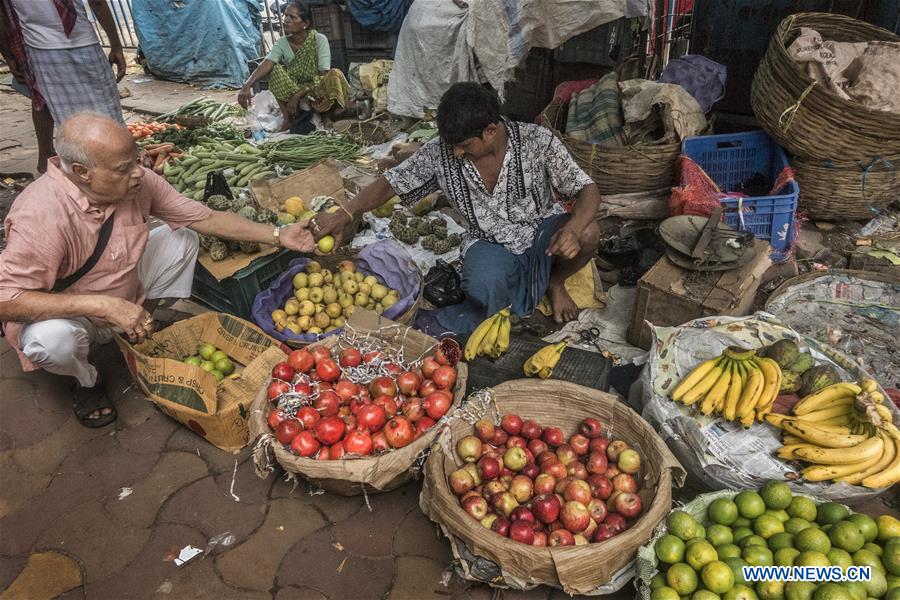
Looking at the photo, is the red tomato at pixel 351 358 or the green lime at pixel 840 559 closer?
the green lime at pixel 840 559

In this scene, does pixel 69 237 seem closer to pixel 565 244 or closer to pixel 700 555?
pixel 565 244

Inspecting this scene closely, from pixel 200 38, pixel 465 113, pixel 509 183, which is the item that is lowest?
pixel 200 38

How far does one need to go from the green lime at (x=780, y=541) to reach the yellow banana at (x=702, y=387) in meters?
0.68

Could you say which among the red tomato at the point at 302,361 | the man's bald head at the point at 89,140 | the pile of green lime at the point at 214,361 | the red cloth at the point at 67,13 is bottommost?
the pile of green lime at the point at 214,361

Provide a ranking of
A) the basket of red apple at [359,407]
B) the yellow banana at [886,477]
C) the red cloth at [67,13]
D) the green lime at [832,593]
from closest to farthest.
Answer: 1. the green lime at [832,593]
2. the yellow banana at [886,477]
3. the basket of red apple at [359,407]
4. the red cloth at [67,13]

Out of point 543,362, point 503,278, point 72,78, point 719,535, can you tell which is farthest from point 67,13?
point 719,535

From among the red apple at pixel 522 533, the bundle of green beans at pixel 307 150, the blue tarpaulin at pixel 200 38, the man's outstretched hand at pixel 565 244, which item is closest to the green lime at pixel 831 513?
the red apple at pixel 522 533

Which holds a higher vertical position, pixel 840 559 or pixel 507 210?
pixel 507 210

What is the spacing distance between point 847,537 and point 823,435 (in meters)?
0.45

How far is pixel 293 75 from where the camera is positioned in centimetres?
729

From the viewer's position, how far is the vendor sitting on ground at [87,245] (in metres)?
2.49

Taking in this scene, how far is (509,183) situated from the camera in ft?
11.6

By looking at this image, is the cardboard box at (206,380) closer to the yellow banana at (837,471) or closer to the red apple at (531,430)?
the red apple at (531,430)

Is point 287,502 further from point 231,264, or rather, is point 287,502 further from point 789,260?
point 789,260
